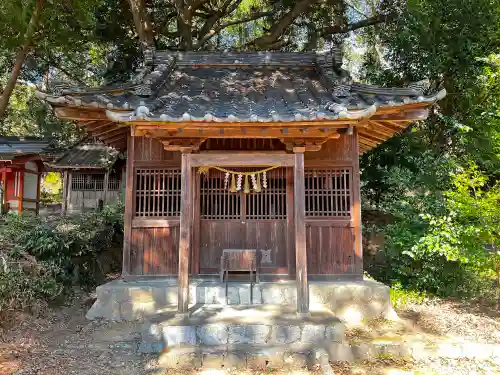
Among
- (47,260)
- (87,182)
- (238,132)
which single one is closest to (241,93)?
(238,132)

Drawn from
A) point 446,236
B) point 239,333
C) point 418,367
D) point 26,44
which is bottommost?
point 418,367

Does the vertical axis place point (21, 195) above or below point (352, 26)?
below

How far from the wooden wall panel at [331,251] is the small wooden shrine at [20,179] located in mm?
14545

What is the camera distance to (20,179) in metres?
16.8

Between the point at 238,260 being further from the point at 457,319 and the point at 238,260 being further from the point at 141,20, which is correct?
the point at 141,20

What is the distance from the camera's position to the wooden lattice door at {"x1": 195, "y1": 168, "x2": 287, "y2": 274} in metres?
7.82

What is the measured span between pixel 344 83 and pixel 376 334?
4.77m

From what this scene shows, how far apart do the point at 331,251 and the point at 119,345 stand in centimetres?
440

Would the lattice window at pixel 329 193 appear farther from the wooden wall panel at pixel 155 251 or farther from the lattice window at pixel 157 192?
the wooden wall panel at pixel 155 251

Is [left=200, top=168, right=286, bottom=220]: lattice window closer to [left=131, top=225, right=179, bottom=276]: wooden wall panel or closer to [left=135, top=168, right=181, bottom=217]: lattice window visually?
[left=135, top=168, right=181, bottom=217]: lattice window

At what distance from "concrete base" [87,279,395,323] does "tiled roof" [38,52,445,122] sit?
3.31m

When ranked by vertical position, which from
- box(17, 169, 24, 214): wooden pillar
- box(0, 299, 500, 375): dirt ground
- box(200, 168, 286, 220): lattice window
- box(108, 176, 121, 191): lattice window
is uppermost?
box(108, 176, 121, 191): lattice window

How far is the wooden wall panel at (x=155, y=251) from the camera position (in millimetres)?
7660

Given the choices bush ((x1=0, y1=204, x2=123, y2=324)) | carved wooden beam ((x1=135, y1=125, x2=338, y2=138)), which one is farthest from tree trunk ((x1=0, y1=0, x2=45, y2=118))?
carved wooden beam ((x1=135, y1=125, x2=338, y2=138))
